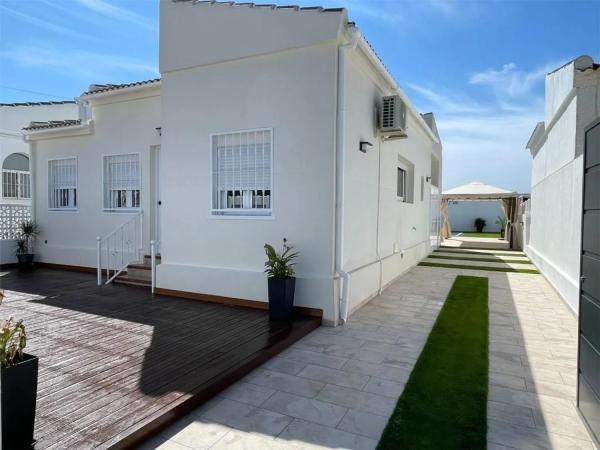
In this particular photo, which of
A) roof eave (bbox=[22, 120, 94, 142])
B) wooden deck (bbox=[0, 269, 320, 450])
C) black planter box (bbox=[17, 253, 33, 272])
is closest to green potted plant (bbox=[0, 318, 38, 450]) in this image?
wooden deck (bbox=[0, 269, 320, 450])

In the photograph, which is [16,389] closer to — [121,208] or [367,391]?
[367,391]

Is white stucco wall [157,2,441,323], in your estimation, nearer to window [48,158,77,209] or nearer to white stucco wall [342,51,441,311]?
white stucco wall [342,51,441,311]

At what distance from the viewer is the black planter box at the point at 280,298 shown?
5.78 m

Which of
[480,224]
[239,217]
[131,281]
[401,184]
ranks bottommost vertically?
[131,281]

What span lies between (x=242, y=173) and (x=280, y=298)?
2.38 meters

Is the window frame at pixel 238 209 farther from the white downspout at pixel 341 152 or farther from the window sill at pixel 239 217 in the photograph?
the white downspout at pixel 341 152

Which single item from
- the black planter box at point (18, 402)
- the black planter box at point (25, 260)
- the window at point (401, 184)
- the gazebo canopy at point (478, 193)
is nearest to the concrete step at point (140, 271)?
the black planter box at point (25, 260)

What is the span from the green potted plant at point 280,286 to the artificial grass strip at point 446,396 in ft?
6.82

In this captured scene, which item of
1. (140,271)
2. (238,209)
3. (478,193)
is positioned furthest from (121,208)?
(478,193)

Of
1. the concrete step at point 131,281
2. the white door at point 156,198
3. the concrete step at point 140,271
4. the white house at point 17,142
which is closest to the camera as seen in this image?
the concrete step at point 131,281

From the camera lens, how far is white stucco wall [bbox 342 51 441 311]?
21.1ft

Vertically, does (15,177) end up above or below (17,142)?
below

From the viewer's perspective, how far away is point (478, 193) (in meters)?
20.7

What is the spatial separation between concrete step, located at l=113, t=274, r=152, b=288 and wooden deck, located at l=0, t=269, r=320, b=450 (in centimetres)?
50
